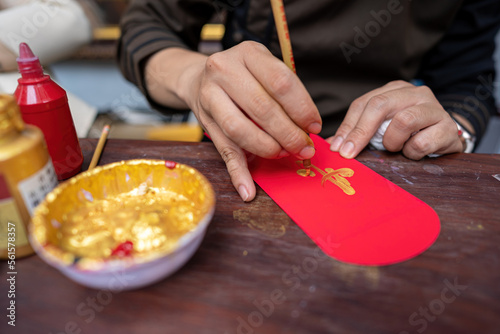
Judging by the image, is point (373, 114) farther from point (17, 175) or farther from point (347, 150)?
point (17, 175)

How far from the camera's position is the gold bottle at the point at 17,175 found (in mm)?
347

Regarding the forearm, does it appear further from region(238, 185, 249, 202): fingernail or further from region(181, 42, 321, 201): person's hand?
region(238, 185, 249, 202): fingernail

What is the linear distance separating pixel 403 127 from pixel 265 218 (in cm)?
36

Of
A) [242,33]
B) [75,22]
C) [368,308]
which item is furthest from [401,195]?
[75,22]

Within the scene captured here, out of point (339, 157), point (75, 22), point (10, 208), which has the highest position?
point (75, 22)

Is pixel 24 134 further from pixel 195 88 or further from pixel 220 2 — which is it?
pixel 220 2

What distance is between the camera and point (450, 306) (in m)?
0.35

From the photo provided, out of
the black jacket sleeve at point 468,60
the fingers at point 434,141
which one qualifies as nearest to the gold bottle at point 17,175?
the fingers at point 434,141

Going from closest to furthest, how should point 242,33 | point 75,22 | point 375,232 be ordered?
point 375,232 → point 242,33 → point 75,22

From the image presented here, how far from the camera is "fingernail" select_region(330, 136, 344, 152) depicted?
2.22 ft

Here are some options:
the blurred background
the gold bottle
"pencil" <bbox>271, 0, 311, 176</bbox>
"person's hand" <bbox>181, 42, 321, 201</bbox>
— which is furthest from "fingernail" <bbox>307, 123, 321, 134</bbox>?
the blurred background

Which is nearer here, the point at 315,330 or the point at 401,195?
the point at 315,330

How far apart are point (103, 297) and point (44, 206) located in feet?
0.40

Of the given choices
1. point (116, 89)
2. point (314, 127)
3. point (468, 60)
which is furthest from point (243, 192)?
point (116, 89)
